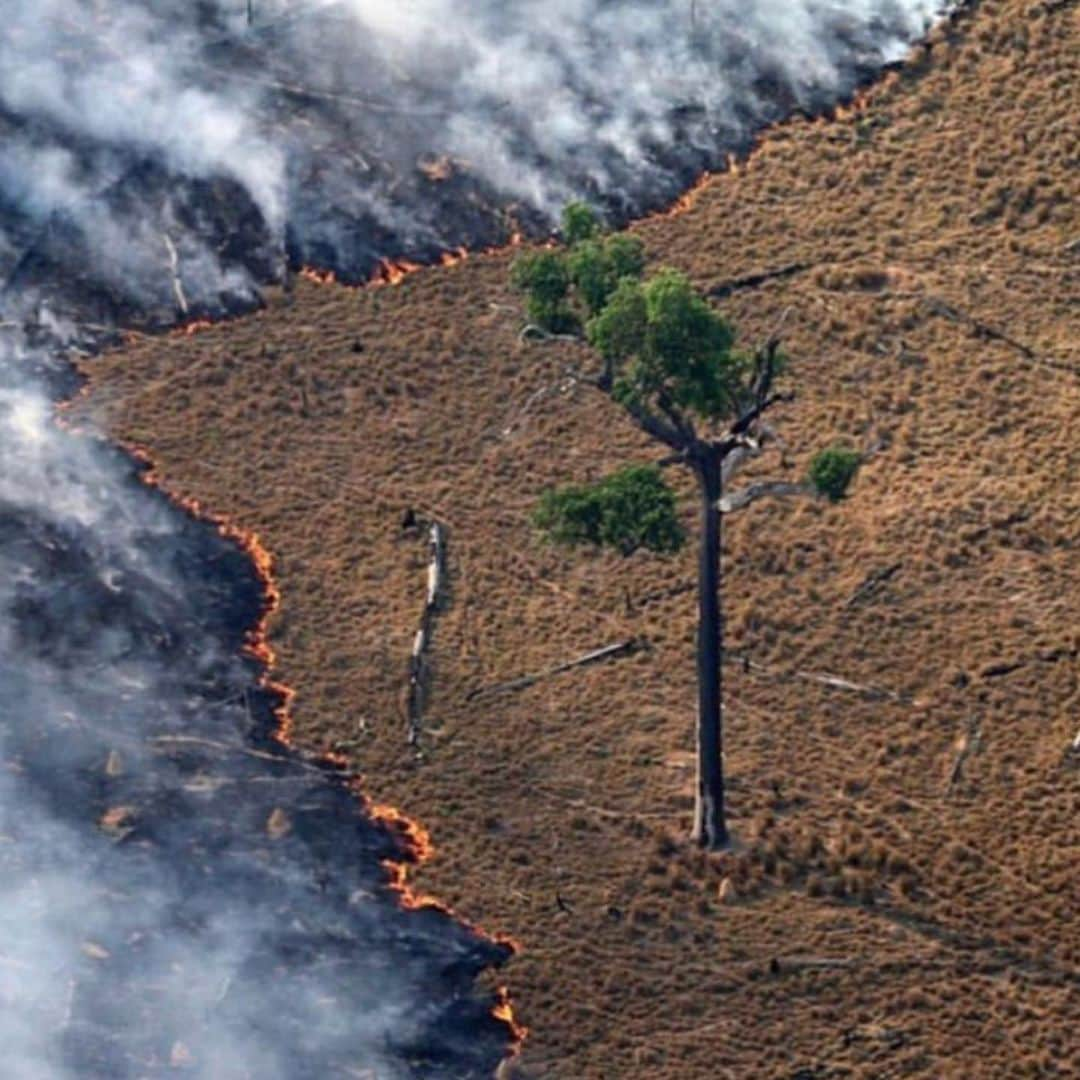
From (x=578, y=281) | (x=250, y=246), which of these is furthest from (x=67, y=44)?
(x=578, y=281)

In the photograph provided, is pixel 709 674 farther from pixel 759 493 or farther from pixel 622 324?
pixel 622 324

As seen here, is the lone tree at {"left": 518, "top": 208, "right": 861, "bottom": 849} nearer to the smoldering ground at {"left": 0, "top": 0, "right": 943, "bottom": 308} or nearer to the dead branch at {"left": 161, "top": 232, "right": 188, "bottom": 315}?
the dead branch at {"left": 161, "top": 232, "right": 188, "bottom": 315}

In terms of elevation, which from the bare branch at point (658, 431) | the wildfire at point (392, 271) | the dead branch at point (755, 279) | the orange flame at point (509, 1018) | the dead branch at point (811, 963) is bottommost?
the orange flame at point (509, 1018)

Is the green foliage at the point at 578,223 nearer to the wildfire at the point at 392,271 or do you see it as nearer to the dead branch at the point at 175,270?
the wildfire at the point at 392,271

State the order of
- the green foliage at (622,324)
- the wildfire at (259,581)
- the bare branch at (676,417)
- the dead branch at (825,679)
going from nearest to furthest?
the green foliage at (622,324)
the bare branch at (676,417)
the dead branch at (825,679)
the wildfire at (259,581)

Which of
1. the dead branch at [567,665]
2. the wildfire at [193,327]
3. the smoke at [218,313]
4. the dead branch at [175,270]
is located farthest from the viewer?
the dead branch at [175,270]

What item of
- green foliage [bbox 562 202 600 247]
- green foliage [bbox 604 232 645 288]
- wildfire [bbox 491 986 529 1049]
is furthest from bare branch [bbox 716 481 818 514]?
wildfire [bbox 491 986 529 1049]

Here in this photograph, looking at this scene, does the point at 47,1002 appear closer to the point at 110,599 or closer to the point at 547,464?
the point at 110,599

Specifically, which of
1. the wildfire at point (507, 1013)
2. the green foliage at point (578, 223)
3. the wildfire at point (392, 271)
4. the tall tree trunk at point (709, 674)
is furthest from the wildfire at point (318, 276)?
the wildfire at point (507, 1013)
